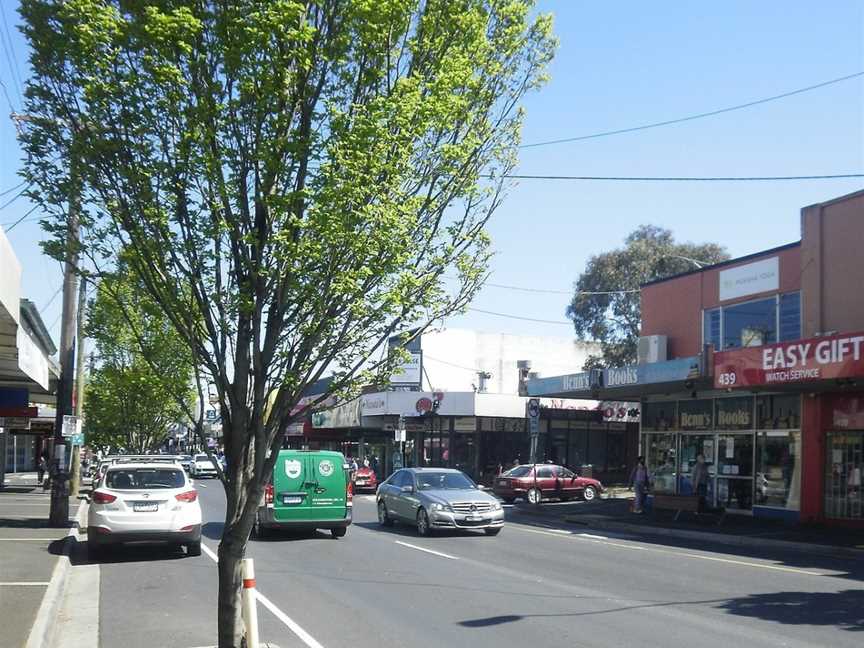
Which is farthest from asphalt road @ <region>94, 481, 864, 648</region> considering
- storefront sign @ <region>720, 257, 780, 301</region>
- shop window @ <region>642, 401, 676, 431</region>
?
Result: shop window @ <region>642, 401, 676, 431</region>

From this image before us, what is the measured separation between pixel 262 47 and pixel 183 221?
1.42 m

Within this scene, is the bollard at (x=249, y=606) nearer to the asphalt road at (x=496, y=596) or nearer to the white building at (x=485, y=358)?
the asphalt road at (x=496, y=596)

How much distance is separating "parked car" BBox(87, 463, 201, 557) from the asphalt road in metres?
0.49

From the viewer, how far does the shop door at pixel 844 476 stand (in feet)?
75.5

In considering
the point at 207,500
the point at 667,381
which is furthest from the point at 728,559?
the point at 207,500

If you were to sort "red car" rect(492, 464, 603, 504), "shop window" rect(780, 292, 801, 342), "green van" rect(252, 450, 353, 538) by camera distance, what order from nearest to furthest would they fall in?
"green van" rect(252, 450, 353, 538), "shop window" rect(780, 292, 801, 342), "red car" rect(492, 464, 603, 504)

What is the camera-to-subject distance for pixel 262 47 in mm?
6762

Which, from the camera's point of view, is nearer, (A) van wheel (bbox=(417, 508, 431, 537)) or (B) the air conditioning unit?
(A) van wheel (bbox=(417, 508, 431, 537))

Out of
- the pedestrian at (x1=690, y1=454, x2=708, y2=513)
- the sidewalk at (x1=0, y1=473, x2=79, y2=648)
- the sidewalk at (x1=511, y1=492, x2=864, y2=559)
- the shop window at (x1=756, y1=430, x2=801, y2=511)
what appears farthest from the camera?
the pedestrian at (x1=690, y1=454, x2=708, y2=513)

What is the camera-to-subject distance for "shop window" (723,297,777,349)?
26906 mm

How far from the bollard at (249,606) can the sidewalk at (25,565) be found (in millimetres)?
2807

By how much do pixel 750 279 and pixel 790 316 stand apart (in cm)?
178

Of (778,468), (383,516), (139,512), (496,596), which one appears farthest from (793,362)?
(139,512)

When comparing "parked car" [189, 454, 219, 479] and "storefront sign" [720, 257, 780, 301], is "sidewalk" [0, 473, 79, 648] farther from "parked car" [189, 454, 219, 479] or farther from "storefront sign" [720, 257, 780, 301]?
"parked car" [189, 454, 219, 479]
